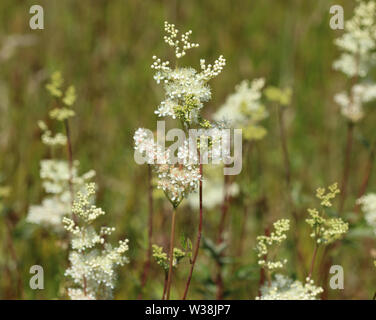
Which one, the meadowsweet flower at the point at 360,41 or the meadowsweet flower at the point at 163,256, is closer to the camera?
the meadowsweet flower at the point at 163,256

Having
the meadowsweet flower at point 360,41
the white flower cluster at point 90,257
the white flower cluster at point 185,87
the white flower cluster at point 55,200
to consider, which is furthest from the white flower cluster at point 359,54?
the white flower cluster at point 90,257

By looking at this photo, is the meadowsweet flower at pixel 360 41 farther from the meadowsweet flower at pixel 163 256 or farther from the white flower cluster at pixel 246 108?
the meadowsweet flower at pixel 163 256

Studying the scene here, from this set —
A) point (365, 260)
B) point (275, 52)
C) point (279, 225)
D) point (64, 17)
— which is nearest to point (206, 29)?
point (275, 52)

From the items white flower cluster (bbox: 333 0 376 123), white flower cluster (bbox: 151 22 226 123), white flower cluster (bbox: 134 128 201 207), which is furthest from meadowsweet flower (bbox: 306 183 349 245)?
white flower cluster (bbox: 333 0 376 123)

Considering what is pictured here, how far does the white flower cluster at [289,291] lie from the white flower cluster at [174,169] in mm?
661

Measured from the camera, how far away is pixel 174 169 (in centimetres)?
211

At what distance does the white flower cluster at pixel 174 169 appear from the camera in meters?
2.11

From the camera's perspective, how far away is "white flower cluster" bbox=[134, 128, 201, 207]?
211 cm

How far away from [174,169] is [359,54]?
2.48m

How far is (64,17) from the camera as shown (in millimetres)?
6598

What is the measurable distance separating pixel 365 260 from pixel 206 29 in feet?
13.0

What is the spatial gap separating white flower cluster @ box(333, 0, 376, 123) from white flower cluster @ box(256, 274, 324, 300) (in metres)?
1.92

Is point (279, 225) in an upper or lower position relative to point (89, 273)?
upper

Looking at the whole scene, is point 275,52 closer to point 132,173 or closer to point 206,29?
point 206,29
